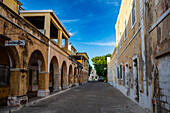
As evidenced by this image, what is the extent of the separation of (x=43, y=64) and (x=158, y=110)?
906cm

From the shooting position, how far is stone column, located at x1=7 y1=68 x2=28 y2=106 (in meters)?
7.92

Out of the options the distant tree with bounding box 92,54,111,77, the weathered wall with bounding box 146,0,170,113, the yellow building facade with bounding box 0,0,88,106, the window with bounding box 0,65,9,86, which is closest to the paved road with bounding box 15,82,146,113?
the yellow building facade with bounding box 0,0,88,106

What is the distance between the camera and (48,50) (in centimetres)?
1293

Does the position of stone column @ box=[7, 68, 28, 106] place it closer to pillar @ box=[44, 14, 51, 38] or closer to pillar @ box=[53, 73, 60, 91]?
pillar @ box=[44, 14, 51, 38]

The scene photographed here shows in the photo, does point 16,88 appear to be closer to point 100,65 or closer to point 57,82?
point 57,82

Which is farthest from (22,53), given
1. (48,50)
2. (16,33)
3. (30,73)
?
(30,73)

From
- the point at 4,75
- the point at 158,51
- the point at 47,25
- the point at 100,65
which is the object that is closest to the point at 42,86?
the point at 4,75

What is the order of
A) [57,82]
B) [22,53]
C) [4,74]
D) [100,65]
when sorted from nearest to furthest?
[22,53] → [4,74] → [57,82] → [100,65]

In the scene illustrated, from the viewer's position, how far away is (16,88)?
8109mm

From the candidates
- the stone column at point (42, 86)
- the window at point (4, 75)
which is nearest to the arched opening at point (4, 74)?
the window at point (4, 75)

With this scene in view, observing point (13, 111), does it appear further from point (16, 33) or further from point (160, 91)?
point (160, 91)

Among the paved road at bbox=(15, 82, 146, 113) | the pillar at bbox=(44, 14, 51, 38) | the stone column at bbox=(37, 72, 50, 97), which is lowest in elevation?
the paved road at bbox=(15, 82, 146, 113)

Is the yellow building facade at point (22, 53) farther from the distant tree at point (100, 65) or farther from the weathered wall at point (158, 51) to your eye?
the distant tree at point (100, 65)

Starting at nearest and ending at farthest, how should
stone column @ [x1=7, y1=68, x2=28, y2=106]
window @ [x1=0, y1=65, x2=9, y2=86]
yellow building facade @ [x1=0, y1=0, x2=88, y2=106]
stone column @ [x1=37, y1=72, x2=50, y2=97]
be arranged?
yellow building facade @ [x1=0, y1=0, x2=88, y2=106] < stone column @ [x1=7, y1=68, x2=28, y2=106] < window @ [x1=0, y1=65, x2=9, y2=86] < stone column @ [x1=37, y1=72, x2=50, y2=97]
